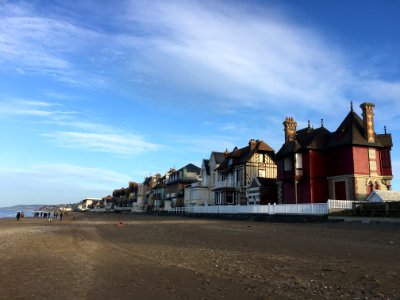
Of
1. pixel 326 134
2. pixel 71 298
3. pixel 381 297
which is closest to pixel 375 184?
pixel 326 134

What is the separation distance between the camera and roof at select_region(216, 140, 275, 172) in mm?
55406

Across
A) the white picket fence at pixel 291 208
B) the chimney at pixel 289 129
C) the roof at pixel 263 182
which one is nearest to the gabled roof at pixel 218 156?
the white picket fence at pixel 291 208

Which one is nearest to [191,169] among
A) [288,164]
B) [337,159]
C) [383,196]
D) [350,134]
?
[288,164]

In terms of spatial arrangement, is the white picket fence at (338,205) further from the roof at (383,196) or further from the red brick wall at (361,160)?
the red brick wall at (361,160)

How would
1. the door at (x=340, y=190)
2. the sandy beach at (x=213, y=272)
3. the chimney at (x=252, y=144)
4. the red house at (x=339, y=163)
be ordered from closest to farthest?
the sandy beach at (x=213, y=272)
the red house at (x=339, y=163)
the door at (x=340, y=190)
the chimney at (x=252, y=144)

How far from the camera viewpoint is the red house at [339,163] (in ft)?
121

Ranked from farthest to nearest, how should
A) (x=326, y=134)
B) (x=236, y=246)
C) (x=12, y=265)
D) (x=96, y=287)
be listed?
1. (x=326, y=134)
2. (x=236, y=246)
3. (x=12, y=265)
4. (x=96, y=287)

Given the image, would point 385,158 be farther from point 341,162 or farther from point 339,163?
point 339,163

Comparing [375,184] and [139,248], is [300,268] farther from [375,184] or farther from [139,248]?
[375,184]

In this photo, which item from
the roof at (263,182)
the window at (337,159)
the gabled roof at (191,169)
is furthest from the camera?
the gabled roof at (191,169)

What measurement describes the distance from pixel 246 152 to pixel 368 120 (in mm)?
22489

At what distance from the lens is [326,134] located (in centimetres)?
4216

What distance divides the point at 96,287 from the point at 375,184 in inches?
1347

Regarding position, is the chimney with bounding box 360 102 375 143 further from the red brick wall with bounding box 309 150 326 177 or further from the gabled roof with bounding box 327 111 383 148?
the red brick wall with bounding box 309 150 326 177
